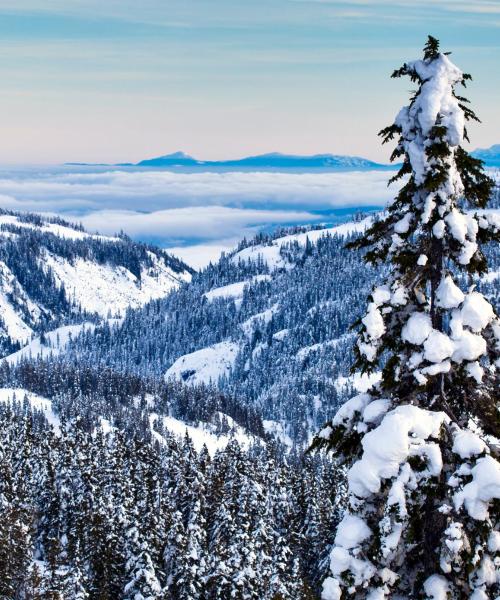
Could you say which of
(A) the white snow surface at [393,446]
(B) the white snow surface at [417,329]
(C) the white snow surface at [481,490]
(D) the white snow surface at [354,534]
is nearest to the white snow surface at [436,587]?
(D) the white snow surface at [354,534]

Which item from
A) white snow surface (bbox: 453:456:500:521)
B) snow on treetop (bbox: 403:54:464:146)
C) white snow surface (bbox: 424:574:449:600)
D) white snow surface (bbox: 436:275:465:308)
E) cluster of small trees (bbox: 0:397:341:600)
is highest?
snow on treetop (bbox: 403:54:464:146)

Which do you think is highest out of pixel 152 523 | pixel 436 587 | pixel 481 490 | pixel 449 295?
pixel 449 295

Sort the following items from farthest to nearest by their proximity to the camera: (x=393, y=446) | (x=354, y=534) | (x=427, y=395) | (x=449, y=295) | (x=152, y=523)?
(x=152, y=523) < (x=427, y=395) < (x=449, y=295) < (x=354, y=534) < (x=393, y=446)

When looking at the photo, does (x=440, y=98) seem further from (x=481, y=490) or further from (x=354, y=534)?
(x=354, y=534)

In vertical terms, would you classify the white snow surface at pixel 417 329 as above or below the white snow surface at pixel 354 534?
above

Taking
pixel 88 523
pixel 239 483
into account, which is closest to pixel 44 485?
pixel 88 523

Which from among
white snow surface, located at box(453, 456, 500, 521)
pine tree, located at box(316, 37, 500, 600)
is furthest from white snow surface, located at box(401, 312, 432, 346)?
white snow surface, located at box(453, 456, 500, 521)

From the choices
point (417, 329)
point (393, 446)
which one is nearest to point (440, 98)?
point (417, 329)

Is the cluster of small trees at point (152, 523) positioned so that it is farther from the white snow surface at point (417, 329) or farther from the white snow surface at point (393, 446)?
the white snow surface at point (417, 329)

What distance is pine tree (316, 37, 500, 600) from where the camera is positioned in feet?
40.8

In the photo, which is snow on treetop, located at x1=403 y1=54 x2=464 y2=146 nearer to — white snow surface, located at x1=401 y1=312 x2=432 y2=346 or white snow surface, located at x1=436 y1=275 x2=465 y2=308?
white snow surface, located at x1=436 y1=275 x2=465 y2=308

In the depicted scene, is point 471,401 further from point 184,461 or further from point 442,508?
point 184,461

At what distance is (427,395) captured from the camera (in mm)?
14273

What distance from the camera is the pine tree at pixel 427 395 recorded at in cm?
1243
